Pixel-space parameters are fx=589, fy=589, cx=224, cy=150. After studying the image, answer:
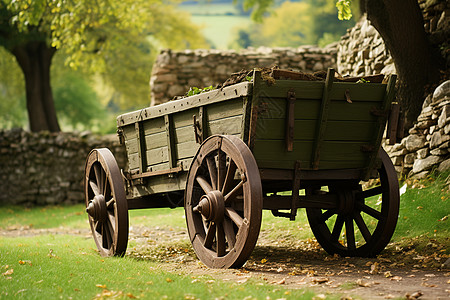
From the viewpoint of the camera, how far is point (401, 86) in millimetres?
9109

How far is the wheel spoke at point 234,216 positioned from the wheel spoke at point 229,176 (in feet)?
0.59

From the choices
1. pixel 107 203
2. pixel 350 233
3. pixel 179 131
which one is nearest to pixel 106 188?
pixel 107 203

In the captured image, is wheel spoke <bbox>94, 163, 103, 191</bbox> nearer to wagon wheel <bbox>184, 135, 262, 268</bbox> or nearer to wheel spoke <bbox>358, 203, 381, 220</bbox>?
wagon wheel <bbox>184, 135, 262, 268</bbox>

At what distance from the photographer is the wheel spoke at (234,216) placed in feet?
16.6

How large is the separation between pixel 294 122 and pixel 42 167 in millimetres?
12375

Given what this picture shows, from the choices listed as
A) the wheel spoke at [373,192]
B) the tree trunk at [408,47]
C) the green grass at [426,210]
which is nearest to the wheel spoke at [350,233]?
the wheel spoke at [373,192]

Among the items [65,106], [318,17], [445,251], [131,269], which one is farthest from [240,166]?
[318,17]

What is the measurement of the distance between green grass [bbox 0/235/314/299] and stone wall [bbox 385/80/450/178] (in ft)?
13.9

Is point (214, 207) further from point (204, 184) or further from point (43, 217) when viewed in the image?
point (43, 217)

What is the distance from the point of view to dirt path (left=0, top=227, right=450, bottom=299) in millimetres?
4457

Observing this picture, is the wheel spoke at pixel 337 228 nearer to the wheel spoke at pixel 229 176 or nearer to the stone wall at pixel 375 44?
the wheel spoke at pixel 229 176

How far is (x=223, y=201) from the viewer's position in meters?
→ 5.29

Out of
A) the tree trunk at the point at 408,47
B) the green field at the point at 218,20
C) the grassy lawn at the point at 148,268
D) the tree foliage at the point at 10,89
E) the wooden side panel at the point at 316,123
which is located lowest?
the grassy lawn at the point at 148,268

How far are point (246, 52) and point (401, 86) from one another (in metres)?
6.75
